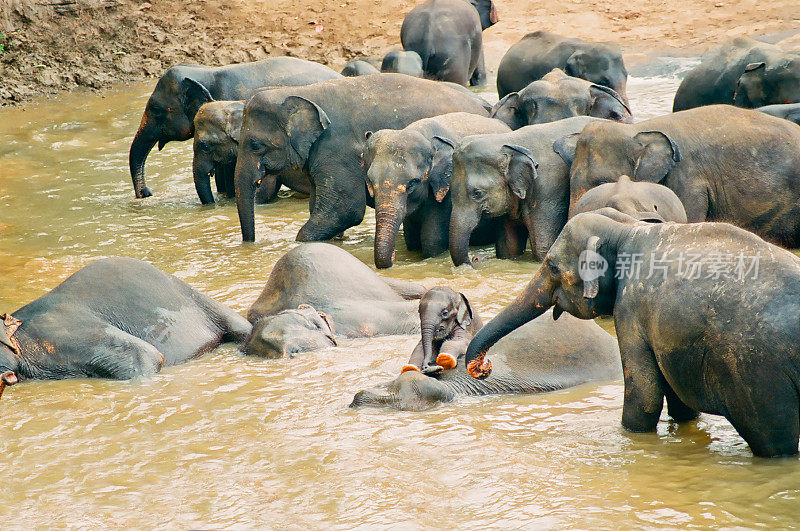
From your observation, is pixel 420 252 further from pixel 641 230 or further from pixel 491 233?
pixel 641 230

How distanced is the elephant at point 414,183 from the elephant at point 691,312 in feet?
12.0

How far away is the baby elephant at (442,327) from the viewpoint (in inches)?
245

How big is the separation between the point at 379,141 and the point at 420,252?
114 centimetres

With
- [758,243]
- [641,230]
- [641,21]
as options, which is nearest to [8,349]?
[641,230]

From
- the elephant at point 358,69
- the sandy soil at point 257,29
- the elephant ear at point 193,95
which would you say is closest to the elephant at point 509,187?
the elephant ear at point 193,95

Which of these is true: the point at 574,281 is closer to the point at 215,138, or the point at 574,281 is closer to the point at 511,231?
the point at 511,231

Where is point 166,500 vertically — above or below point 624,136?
below

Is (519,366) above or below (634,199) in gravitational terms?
below

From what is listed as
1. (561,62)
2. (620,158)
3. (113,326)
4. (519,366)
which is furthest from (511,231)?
(561,62)

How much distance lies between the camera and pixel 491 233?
9883mm

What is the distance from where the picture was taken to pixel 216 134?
11.5 meters

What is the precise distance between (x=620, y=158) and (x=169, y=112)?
18.6 feet

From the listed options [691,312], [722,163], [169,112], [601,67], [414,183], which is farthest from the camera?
[601,67]

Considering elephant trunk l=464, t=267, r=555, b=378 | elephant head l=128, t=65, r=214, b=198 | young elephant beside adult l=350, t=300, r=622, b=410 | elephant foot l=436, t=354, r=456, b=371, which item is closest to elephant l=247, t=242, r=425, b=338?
young elephant beside adult l=350, t=300, r=622, b=410
